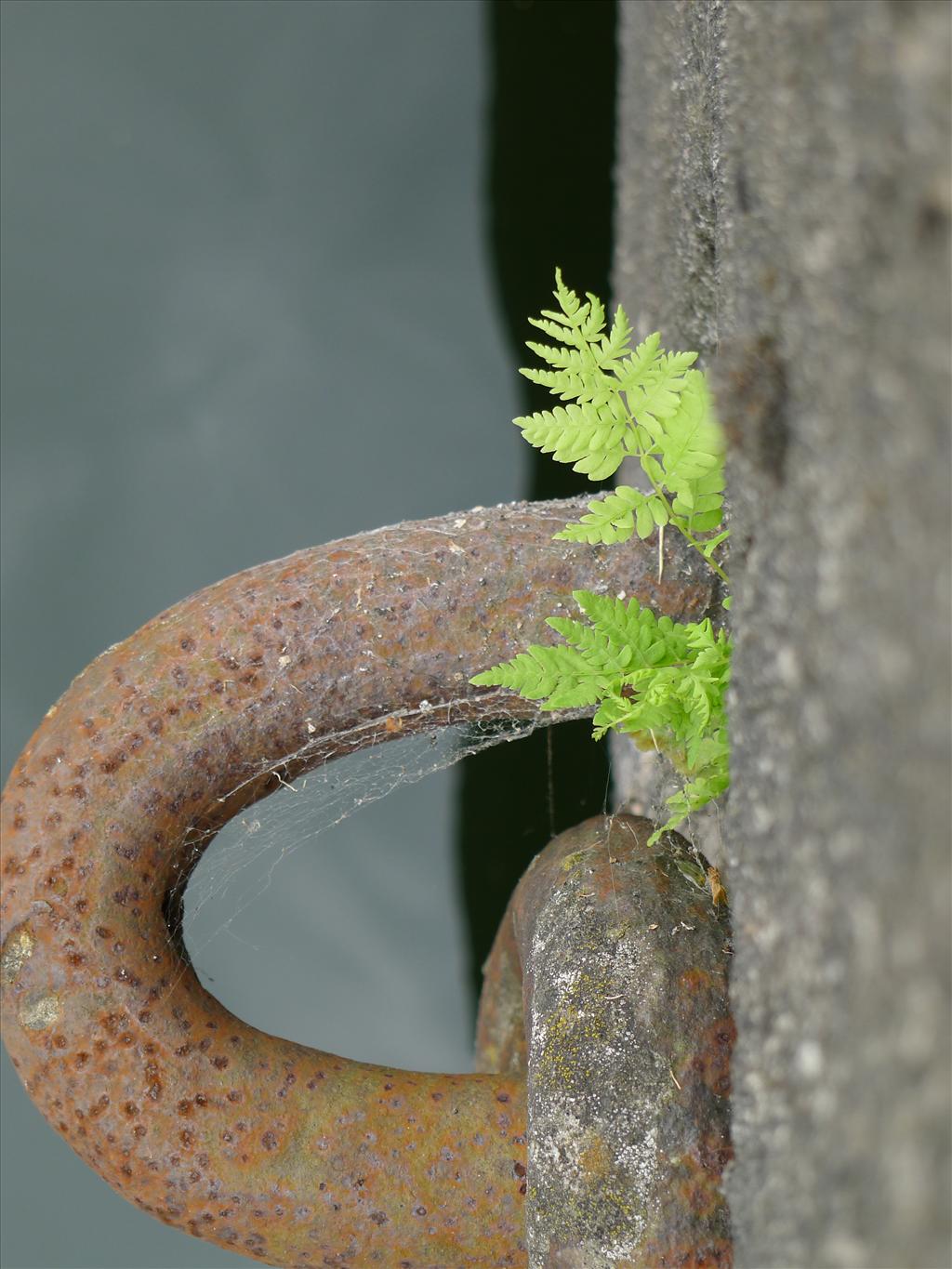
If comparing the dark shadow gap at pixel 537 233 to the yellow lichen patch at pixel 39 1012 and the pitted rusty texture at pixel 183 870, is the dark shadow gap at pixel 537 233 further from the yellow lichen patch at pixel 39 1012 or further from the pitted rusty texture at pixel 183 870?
the yellow lichen patch at pixel 39 1012

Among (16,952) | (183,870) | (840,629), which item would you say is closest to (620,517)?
(840,629)

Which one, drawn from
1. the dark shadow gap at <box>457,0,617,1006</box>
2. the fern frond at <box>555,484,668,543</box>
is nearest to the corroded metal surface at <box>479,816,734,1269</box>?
the fern frond at <box>555,484,668,543</box>

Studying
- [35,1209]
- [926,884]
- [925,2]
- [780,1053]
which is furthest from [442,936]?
[925,2]

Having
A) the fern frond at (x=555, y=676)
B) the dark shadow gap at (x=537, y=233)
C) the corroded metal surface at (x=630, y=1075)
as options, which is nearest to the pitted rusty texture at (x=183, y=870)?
the fern frond at (x=555, y=676)

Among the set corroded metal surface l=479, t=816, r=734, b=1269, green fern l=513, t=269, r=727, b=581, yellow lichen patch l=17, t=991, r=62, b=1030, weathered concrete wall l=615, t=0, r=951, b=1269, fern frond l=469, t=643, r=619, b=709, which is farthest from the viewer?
yellow lichen patch l=17, t=991, r=62, b=1030

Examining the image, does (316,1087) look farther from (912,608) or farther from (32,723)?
(32,723)

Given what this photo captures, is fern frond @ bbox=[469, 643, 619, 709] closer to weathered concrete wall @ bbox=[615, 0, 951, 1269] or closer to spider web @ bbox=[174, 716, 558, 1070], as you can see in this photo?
weathered concrete wall @ bbox=[615, 0, 951, 1269]
